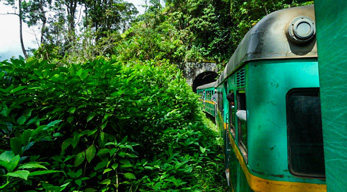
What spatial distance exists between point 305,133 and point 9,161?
6.64 feet

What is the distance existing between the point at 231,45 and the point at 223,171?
52.2 feet

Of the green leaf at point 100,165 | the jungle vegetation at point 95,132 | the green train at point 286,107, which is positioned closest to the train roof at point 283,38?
the green train at point 286,107

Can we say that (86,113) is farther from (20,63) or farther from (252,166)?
(252,166)

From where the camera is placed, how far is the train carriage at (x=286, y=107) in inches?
57.6

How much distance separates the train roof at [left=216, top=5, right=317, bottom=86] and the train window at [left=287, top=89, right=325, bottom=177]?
31cm

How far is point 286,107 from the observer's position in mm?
1534

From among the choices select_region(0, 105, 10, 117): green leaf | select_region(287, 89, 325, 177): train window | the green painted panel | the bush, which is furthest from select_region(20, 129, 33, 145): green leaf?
select_region(287, 89, 325, 177): train window

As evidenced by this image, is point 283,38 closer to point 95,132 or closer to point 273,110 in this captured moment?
point 273,110

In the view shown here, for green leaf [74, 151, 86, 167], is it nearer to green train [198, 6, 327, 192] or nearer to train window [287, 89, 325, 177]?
green train [198, 6, 327, 192]

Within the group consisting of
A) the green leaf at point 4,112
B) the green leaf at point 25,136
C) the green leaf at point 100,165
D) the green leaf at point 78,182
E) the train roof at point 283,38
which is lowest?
the green leaf at point 78,182

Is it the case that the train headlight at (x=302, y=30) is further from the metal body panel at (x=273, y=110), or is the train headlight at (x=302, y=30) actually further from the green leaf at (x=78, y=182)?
the green leaf at (x=78, y=182)

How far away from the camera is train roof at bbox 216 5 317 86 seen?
4.81ft

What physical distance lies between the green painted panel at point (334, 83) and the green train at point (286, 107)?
2.81ft

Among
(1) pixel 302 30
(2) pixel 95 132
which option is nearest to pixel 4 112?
(2) pixel 95 132
